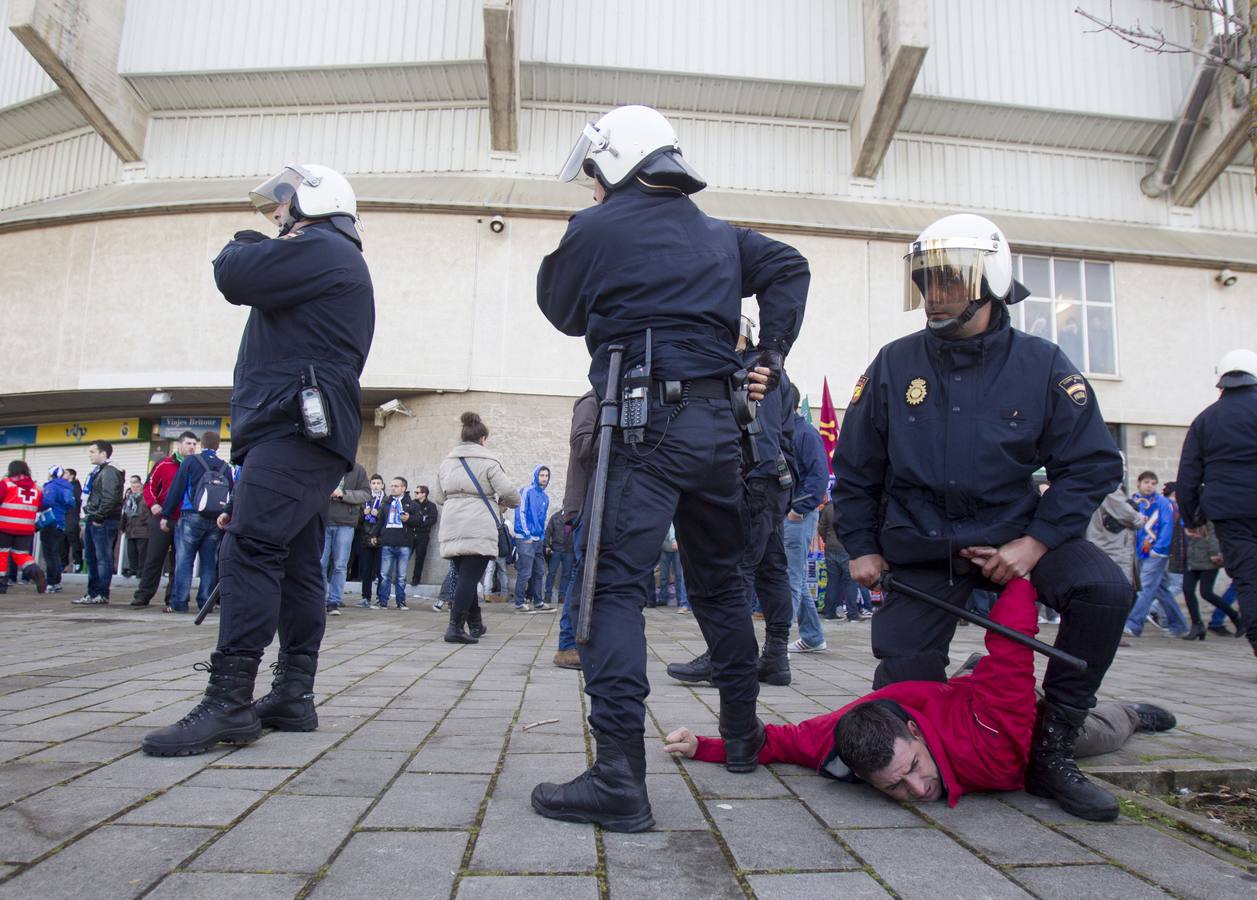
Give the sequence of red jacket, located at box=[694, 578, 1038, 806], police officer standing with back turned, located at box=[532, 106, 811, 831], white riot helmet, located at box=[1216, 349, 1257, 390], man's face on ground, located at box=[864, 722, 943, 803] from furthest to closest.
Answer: white riot helmet, located at box=[1216, 349, 1257, 390]
red jacket, located at box=[694, 578, 1038, 806]
man's face on ground, located at box=[864, 722, 943, 803]
police officer standing with back turned, located at box=[532, 106, 811, 831]

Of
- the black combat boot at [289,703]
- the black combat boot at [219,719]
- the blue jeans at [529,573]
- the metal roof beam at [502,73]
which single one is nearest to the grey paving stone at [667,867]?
the black combat boot at [219,719]

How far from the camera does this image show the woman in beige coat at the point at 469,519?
703cm

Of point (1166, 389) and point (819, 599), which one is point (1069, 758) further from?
point (1166, 389)

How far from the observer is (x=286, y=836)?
2.04 meters

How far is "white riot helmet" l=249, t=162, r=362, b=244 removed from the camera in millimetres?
3443

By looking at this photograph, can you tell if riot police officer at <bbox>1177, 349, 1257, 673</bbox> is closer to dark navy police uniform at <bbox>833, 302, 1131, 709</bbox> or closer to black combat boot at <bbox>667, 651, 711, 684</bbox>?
dark navy police uniform at <bbox>833, 302, 1131, 709</bbox>

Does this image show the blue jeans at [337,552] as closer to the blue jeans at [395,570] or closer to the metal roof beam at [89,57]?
the blue jeans at [395,570]

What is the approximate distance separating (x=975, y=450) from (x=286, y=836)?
232 cm

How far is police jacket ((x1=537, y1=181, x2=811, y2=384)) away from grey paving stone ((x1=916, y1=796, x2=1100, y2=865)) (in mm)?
1428

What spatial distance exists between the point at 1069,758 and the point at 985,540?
27.5 inches

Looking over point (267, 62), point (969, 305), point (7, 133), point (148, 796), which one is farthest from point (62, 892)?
point (7, 133)

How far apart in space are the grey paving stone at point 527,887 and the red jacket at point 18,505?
12.8m

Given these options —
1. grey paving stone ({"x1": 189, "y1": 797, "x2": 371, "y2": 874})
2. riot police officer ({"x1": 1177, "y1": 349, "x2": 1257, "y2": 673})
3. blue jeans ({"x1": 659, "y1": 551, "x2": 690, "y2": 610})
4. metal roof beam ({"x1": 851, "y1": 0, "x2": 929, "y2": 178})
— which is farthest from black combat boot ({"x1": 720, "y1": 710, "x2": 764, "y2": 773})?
metal roof beam ({"x1": 851, "y1": 0, "x2": 929, "y2": 178})

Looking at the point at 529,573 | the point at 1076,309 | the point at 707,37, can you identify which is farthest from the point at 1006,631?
the point at 1076,309
